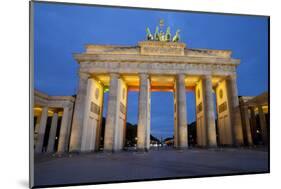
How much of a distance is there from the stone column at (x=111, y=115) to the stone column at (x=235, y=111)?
50.3ft

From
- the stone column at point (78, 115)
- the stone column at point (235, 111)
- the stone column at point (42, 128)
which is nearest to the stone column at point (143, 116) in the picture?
the stone column at point (78, 115)

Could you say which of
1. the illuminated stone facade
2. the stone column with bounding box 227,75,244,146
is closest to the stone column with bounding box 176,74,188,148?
the illuminated stone facade

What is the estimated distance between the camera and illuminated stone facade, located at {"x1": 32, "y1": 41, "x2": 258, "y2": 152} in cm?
2753

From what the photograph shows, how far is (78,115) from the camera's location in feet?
89.5

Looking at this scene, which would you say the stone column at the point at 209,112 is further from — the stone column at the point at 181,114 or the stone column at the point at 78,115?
the stone column at the point at 78,115

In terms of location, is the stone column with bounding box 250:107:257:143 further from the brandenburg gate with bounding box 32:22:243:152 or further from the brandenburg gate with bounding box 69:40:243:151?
the brandenburg gate with bounding box 69:40:243:151

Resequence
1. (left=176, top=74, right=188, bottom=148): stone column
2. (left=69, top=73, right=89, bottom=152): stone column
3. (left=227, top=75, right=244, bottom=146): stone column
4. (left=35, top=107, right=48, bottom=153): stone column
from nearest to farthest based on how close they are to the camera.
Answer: (left=69, top=73, right=89, bottom=152): stone column
(left=176, top=74, right=188, bottom=148): stone column
(left=227, top=75, right=244, bottom=146): stone column
(left=35, top=107, right=48, bottom=153): stone column

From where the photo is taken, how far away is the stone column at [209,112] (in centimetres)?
2784

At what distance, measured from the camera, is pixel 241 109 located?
104ft

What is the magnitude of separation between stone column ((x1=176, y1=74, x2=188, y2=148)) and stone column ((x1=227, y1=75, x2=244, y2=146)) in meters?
6.54

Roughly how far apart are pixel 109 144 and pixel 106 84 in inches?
429

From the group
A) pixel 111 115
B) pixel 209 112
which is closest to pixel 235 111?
pixel 209 112
